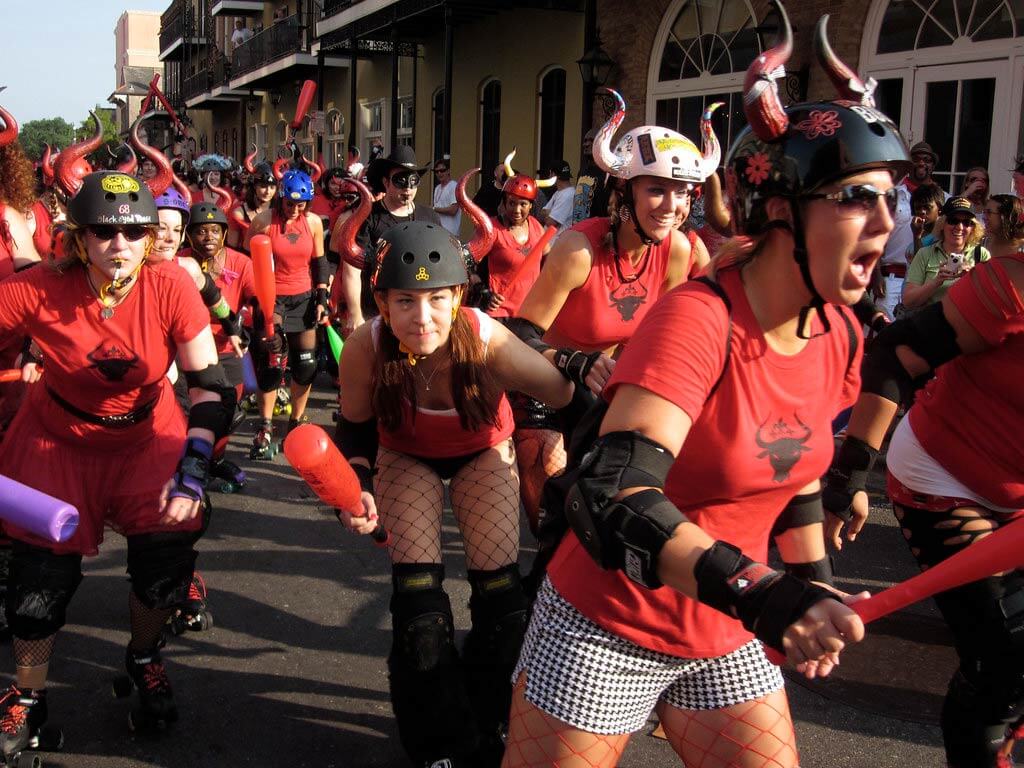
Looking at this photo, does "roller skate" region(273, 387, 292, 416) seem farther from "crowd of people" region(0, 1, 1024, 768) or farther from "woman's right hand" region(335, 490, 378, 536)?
"woman's right hand" region(335, 490, 378, 536)

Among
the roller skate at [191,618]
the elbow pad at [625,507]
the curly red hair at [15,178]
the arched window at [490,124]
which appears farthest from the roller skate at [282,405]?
the arched window at [490,124]

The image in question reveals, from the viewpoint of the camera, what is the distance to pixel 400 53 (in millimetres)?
23547

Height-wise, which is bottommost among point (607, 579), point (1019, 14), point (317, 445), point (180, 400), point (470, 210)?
point (180, 400)

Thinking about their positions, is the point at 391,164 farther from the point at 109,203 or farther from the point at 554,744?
the point at 554,744

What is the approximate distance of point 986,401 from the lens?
312 cm

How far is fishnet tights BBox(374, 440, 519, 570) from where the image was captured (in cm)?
343

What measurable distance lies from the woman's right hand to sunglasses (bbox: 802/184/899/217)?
5.16 feet

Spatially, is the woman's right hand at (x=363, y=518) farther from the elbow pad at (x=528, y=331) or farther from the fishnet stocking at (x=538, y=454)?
the fishnet stocking at (x=538, y=454)

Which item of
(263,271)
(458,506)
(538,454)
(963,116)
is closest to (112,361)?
(458,506)

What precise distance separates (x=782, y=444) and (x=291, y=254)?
7.29m

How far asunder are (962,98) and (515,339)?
863cm

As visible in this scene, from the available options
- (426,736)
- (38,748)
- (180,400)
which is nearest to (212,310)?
(180,400)

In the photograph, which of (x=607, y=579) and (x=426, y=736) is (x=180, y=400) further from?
(x=607, y=579)

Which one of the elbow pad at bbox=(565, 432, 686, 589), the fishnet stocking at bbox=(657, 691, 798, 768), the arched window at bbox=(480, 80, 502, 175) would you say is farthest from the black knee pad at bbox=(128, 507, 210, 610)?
the arched window at bbox=(480, 80, 502, 175)
